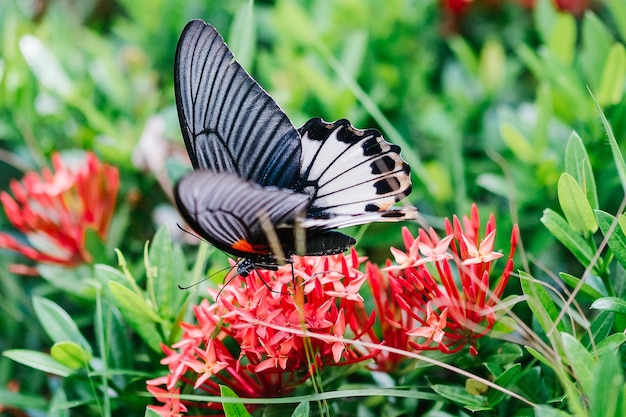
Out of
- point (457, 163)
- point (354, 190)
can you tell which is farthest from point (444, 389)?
point (457, 163)

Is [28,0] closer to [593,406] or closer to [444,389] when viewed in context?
[444,389]

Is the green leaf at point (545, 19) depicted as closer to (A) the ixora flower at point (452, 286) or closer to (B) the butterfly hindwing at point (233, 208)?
(A) the ixora flower at point (452, 286)

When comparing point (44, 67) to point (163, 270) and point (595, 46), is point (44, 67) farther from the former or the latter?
point (595, 46)

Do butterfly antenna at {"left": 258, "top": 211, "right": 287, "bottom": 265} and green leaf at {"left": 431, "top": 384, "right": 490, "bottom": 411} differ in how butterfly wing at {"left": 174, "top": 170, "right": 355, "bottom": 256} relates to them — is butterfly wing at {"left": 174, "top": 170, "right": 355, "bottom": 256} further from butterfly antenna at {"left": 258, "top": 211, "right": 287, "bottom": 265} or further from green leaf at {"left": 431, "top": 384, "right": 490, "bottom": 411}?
green leaf at {"left": 431, "top": 384, "right": 490, "bottom": 411}

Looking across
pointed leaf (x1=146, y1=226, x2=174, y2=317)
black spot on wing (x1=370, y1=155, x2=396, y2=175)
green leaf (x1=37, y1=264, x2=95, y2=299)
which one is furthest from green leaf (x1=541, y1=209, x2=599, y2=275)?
green leaf (x1=37, y1=264, x2=95, y2=299)

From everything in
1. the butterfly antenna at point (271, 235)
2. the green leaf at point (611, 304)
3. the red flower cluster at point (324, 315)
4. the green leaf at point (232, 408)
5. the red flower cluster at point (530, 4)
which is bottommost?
the green leaf at point (232, 408)

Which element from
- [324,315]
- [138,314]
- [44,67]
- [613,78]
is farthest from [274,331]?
[44,67]

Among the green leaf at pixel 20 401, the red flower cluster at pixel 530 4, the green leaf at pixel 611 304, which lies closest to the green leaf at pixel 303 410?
the green leaf at pixel 611 304
